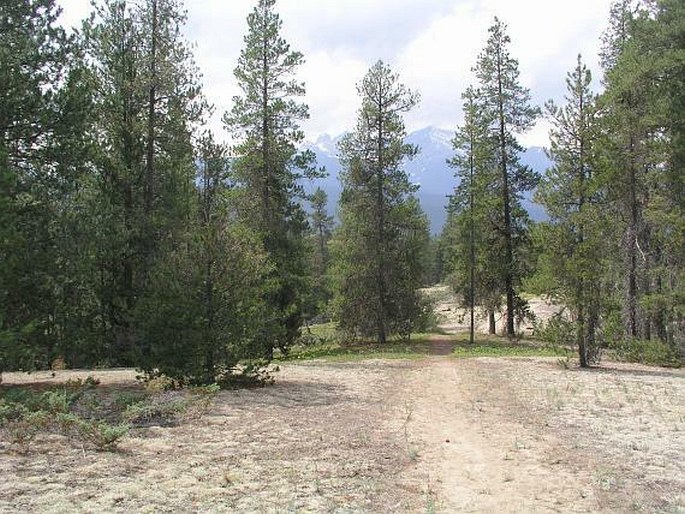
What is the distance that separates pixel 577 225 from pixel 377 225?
487 inches

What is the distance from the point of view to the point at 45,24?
13219mm

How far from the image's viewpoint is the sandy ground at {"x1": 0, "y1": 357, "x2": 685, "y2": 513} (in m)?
5.73

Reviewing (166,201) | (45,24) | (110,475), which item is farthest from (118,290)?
(110,475)

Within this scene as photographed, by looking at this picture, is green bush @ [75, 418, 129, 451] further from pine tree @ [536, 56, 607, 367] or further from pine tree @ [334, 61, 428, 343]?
pine tree @ [334, 61, 428, 343]

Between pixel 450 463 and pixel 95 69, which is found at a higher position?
pixel 95 69

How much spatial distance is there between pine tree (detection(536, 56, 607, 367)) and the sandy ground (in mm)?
5198

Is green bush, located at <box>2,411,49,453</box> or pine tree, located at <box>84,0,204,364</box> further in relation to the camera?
pine tree, located at <box>84,0,204,364</box>

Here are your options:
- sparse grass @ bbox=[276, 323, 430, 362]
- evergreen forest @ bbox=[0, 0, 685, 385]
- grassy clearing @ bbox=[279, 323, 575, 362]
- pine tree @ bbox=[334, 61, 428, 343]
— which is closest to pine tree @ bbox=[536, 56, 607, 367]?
evergreen forest @ bbox=[0, 0, 685, 385]

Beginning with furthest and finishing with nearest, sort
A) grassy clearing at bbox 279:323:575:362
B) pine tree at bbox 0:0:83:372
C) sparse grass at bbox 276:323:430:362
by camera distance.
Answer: grassy clearing at bbox 279:323:575:362
sparse grass at bbox 276:323:430:362
pine tree at bbox 0:0:83:372

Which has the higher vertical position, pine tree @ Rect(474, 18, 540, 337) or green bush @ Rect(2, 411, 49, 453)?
pine tree @ Rect(474, 18, 540, 337)

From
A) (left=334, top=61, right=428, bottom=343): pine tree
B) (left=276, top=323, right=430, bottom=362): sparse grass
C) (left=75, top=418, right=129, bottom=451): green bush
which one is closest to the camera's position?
(left=75, top=418, right=129, bottom=451): green bush

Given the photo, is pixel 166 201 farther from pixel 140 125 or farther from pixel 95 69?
pixel 95 69

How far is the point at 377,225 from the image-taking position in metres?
28.7

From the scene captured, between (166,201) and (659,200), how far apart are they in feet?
56.4
